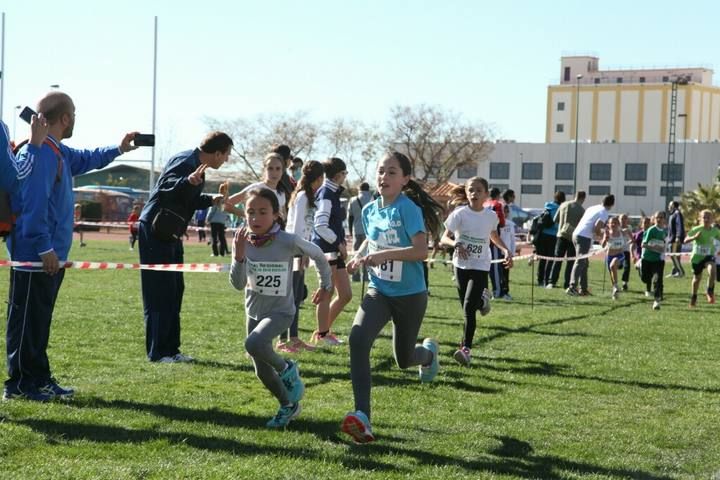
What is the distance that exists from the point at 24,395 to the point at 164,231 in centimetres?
212

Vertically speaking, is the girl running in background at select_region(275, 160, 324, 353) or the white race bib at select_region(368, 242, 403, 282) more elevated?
the girl running in background at select_region(275, 160, 324, 353)

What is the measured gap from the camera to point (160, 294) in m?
9.58

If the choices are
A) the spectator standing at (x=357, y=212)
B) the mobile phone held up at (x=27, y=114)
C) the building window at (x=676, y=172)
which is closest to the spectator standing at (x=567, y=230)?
the spectator standing at (x=357, y=212)

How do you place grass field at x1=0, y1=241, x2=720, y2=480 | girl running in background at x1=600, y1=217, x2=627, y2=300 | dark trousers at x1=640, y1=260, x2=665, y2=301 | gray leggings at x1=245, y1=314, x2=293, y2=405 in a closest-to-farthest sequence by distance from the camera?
grass field at x1=0, y1=241, x2=720, y2=480 < gray leggings at x1=245, y1=314, x2=293, y2=405 < dark trousers at x1=640, y1=260, x2=665, y2=301 < girl running in background at x1=600, y1=217, x2=627, y2=300

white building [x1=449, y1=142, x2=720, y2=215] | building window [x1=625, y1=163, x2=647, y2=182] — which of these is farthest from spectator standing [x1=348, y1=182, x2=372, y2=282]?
building window [x1=625, y1=163, x2=647, y2=182]

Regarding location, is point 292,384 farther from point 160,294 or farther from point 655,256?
point 655,256

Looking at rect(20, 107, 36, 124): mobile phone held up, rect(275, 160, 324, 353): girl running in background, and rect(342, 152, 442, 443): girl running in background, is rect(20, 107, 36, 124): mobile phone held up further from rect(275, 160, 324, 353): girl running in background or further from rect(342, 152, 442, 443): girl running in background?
rect(275, 160, 324, 353): girl running in background

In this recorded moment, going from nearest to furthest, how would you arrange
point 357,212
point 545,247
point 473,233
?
1. point 473,233
2. point 357,212
3. point 545,247

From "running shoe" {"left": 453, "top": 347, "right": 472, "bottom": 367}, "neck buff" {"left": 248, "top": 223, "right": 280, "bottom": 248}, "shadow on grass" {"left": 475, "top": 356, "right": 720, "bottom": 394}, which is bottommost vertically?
"shadow on grass" {"left": 475, "top": 356, "right": 720, "bottom": 394}

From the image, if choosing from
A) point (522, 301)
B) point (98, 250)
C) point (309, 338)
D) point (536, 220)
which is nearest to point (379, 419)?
point (309, 338)

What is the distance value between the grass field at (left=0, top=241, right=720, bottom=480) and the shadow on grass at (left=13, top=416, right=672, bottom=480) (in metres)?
0.02

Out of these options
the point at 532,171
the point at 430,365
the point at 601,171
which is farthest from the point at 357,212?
the point at 532,171

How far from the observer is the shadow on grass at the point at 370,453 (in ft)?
19.9

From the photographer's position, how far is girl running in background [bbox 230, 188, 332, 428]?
7020mm
